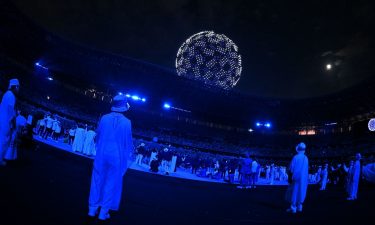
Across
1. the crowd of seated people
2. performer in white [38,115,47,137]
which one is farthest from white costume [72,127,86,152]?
performer in white [38,115,47,137]

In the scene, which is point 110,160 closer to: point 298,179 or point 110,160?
point 110,160

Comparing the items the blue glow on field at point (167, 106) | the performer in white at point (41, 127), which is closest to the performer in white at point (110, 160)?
the performer in white at point (41, 127)

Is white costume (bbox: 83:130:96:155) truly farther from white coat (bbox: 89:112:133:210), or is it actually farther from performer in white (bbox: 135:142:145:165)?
white coat (bbox: 89:112:133:210)

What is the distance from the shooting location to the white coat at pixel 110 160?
3.93 meters

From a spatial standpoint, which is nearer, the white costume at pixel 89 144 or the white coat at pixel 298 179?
the white coat at pixel 298 179

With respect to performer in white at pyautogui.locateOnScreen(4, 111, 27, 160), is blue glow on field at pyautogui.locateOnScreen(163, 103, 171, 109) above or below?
above

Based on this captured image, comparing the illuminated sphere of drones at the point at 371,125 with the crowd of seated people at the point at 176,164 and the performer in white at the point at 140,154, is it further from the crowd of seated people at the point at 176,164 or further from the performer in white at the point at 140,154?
the performer in white at the point at 140,154

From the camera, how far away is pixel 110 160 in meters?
4.06

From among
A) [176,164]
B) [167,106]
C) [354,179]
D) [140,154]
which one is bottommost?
[176,164]

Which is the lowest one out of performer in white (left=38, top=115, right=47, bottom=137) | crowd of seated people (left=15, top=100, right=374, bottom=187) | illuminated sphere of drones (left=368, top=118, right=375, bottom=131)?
crowd of seated people (left=15, top=100, right=374, bottom=187)

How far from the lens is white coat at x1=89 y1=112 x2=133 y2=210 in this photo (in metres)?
3.93

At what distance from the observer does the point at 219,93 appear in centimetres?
3603

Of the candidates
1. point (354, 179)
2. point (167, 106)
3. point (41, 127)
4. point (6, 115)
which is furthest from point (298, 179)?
point (167, 106)

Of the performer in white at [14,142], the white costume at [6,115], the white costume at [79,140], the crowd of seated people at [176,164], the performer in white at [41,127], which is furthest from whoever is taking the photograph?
the performer in white at [41,127]
